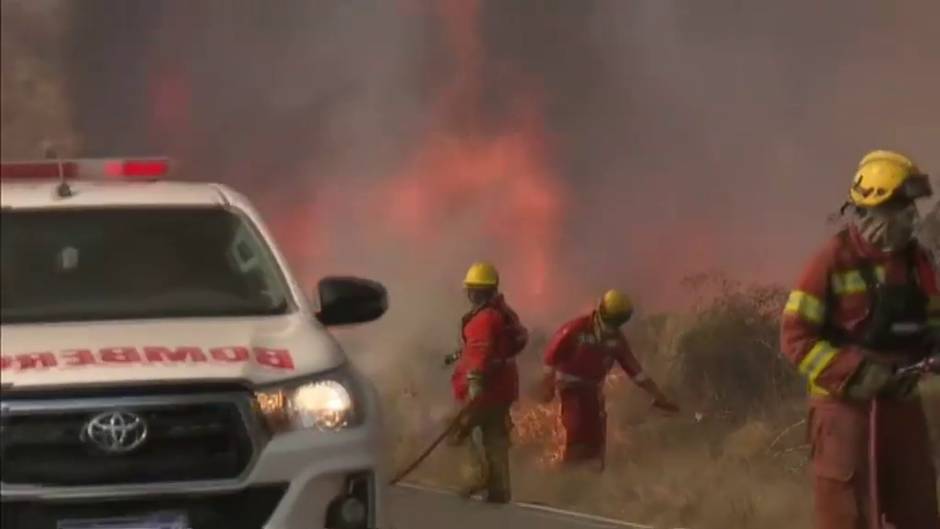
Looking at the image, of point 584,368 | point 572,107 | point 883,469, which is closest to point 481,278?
point 584,368

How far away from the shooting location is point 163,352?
504 centimetres

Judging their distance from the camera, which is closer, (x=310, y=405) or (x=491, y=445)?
(x=310, y=405)

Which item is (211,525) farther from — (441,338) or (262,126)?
(262,126)

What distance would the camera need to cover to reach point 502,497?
35.3ft

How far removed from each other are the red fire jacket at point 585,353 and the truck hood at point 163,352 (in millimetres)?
6114

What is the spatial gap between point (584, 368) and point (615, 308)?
0.46 m

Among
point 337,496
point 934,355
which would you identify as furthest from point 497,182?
point 337,496

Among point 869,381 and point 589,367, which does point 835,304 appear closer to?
point 869,381

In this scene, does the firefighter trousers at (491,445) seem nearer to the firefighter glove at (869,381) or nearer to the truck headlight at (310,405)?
the firefighter glove at (869,381)

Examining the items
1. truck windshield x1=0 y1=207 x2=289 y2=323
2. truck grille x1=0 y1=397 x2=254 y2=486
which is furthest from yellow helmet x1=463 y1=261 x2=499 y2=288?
truck grille x1=0 y1=397 x2=254 y2=486

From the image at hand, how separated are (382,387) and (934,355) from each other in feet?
30.4

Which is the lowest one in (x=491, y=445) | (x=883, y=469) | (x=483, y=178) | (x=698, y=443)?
(x=698, y=443)

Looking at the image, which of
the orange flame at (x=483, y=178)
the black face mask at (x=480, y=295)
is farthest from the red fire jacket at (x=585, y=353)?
the orange flame at (x=483, y=178)

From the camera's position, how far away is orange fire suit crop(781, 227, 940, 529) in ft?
19.4
